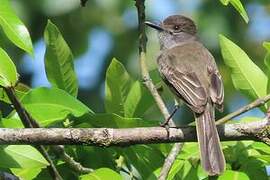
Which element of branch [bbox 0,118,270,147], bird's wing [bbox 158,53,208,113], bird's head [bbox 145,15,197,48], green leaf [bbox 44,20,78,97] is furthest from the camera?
bird's head [bbox 145,15,197,48]

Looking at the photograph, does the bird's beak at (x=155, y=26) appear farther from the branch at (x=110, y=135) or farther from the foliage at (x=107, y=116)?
the branch at (x=110, y=135)

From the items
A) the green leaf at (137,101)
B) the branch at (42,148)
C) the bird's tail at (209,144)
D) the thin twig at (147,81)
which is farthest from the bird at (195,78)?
the branch at (42,148)

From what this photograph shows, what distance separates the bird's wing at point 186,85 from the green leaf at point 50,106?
96 centimetres

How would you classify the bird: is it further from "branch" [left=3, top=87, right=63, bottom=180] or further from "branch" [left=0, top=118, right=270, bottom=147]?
"branch" [left=3, top=87, right=63, bottom=180]

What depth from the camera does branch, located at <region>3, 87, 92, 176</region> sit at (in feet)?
8.71

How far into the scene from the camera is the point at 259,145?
2.97m

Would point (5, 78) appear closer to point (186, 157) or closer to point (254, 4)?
point (186, 157)

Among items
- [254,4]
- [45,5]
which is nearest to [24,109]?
[45,5]

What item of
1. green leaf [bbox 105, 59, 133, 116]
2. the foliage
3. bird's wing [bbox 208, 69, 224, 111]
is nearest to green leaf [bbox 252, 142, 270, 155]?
the foliage

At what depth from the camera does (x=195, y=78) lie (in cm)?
424

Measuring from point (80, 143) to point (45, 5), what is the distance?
3480 mm

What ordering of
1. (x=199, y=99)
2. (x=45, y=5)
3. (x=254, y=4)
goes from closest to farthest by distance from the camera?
(x=199, y=99) → (x=45, y=5) → (x=254, y=4)

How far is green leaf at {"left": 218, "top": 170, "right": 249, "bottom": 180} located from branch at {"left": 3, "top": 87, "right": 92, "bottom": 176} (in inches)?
21.3

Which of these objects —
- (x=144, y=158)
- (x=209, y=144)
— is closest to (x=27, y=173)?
(x=144, y=158)
